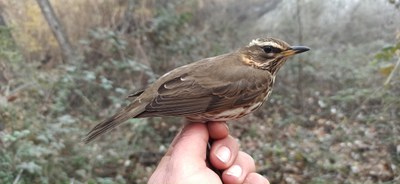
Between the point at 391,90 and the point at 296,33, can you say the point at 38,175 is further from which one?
the point at 296,33

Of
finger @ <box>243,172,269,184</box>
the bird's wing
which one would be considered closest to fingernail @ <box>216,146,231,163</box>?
finger @ <box>243,172,269,184</box>

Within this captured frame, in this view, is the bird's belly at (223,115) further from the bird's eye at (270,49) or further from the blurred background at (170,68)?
the blurred background at (170,68)

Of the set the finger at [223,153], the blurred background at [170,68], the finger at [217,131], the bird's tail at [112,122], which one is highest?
the bird's tail at [112,122]

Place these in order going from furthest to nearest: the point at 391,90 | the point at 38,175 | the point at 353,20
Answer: the point at 353,20
the point at 391,90
the point at 38,175

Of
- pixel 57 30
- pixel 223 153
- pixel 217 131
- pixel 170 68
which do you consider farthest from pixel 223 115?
pixel 57 30

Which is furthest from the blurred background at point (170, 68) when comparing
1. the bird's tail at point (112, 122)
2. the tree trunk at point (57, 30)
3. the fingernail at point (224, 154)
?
the fingernail at point (224, 154)

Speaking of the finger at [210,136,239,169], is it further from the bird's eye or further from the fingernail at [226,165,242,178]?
the bird's eye

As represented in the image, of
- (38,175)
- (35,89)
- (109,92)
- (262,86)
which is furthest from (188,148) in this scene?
(109,92)
